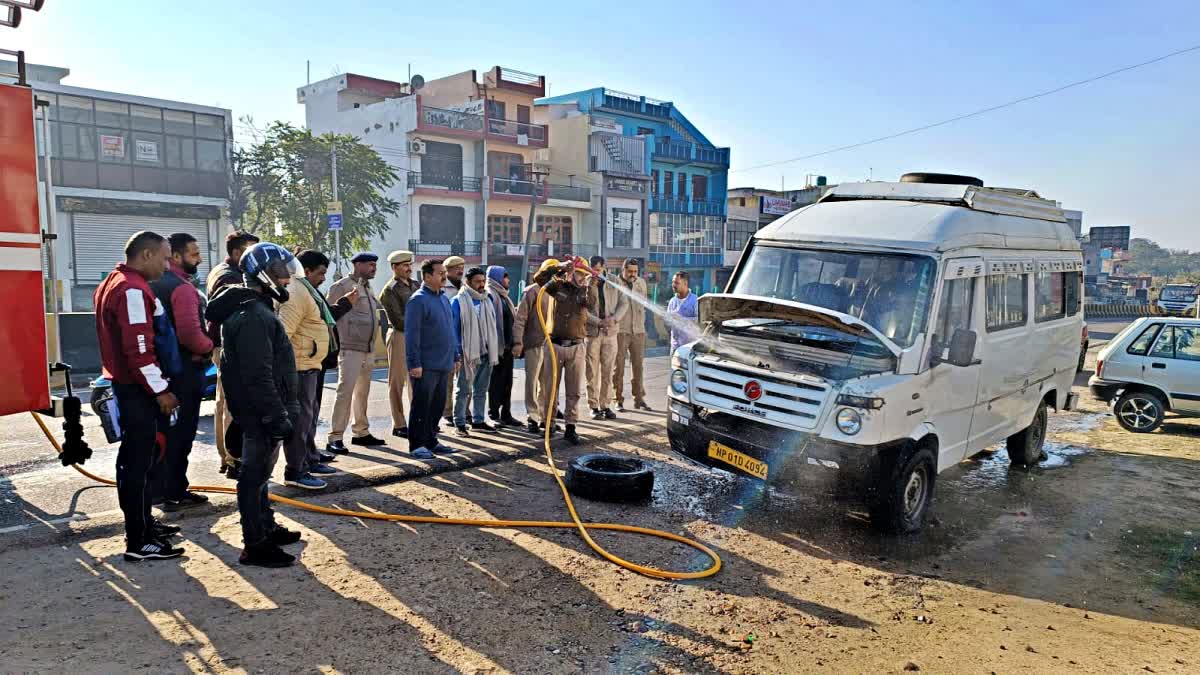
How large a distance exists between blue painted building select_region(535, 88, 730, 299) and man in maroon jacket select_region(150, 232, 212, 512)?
40.3 m

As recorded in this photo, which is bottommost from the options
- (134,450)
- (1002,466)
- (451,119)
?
(1002,466)

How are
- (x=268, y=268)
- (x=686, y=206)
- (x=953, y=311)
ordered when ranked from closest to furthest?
(x=268, y=268) → (x=953, y=311) → (x=686, y=206)

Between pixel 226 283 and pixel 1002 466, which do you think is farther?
pixel 1002 466

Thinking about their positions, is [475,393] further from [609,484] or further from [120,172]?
[120,172]

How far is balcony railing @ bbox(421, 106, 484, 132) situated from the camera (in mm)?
37812

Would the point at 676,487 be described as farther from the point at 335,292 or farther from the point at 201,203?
the point at 201,203

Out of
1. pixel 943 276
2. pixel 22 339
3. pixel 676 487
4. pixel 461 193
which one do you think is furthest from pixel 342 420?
pixel 461 193

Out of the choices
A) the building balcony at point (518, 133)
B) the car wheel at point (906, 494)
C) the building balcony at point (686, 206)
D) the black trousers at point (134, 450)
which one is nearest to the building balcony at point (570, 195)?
the building balcony at point (518, 133)

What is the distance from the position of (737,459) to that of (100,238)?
29.7 metres

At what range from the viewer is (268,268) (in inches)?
202

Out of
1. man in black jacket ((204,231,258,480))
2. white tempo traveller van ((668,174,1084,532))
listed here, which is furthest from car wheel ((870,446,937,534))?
man in black jacket ((204,231,258,480))

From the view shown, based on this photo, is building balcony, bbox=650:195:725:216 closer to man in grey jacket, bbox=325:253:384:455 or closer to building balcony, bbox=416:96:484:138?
building balcony, bbox=416:96:484:138

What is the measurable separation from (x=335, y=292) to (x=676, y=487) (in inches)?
155

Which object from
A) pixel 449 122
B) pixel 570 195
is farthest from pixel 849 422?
pixel 570 195
